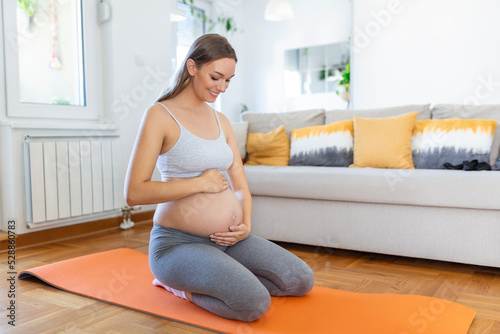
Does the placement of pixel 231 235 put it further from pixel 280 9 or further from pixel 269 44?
pixel 269 44

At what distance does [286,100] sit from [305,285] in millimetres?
4112

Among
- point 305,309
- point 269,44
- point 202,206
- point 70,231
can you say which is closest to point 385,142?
point 305,309

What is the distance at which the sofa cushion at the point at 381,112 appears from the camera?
2.74m

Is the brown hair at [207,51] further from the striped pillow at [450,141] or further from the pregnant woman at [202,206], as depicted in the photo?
the striped pillow at [450,141]

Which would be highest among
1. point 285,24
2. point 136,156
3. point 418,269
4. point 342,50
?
point 285,24

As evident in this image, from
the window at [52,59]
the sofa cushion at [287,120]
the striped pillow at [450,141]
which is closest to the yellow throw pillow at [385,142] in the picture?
the striped pillow at [450,141]

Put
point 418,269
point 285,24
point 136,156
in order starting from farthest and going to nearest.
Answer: point 285,24
point 418,269
point 136,156

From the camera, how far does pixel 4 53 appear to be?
2.72m

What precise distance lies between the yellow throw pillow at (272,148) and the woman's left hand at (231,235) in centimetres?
146

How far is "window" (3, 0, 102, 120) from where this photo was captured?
278 centimetres

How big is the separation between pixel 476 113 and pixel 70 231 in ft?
8.83

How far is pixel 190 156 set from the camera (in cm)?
154

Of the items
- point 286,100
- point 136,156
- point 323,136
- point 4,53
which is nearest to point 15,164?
point 4,53

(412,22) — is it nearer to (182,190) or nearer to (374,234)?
(374,234)
